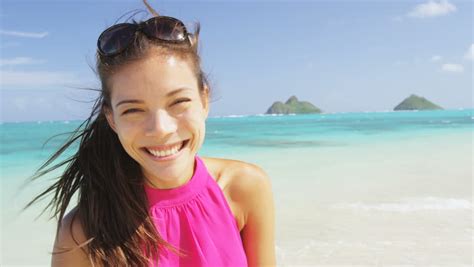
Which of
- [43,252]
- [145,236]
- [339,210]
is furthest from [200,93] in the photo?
[339,210]

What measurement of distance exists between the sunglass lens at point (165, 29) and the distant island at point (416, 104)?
142959mm

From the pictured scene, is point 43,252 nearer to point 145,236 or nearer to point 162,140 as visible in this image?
point 145,236

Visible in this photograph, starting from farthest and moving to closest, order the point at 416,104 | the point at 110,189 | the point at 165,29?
the point at 416,104 < the point at 110,189 < the point at 165,29

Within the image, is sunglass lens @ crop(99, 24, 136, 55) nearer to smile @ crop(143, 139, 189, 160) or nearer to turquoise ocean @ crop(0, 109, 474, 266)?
smile @ crop(143, 139, 189, 160)

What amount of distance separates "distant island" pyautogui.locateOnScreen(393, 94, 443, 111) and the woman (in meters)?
143

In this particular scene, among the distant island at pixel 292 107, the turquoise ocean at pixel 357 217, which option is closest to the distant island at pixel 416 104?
the distant island at pixel 292 107

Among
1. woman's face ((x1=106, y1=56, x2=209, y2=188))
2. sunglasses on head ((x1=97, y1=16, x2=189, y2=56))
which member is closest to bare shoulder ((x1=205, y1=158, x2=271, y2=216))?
woman's face ((x1=106, y1=56, x2=209, y2=188))

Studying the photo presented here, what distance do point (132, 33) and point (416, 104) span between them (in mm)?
143724

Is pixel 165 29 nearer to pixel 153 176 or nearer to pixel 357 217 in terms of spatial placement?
pixel 153 176

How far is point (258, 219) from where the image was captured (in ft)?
6.54

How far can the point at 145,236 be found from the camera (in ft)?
5.78

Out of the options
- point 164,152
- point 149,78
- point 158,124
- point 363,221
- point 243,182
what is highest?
point 149,78

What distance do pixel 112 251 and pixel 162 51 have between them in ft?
2.56

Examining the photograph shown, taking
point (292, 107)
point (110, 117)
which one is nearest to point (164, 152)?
point (110, 117)
